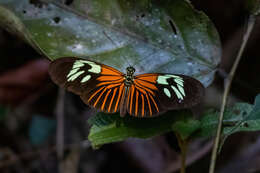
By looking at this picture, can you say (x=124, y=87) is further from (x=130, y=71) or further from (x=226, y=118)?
(x=226, y=118)

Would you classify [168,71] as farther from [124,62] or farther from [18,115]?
[18,115]

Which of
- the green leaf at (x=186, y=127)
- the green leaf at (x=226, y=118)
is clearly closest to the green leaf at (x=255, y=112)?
the green leaf at (x=226, y=118)

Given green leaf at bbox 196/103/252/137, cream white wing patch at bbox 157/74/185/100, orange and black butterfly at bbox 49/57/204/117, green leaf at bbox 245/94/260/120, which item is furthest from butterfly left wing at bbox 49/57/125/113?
green leaf at bbox 245/94/260/120

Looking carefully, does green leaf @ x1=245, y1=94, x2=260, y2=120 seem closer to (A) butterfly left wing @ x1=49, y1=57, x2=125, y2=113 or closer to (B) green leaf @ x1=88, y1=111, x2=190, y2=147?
(B) green leaf @ x1=88, y1=111, x2=190, y2=147

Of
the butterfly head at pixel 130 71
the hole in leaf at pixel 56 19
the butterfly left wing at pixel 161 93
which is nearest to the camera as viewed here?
the butterfly left wing at pixel 161 93

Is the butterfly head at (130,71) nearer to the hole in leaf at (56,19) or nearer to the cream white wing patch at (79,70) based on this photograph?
the cream white wing patch at (79,70)

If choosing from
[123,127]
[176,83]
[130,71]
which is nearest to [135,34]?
[130,71]
